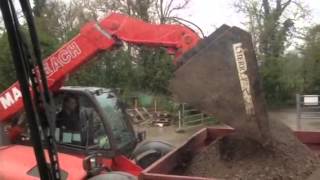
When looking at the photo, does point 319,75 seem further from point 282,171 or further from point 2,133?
point 282,171

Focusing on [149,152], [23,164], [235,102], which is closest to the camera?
[235,102]

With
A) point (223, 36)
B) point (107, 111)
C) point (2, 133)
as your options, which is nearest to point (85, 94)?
point (107, 111)

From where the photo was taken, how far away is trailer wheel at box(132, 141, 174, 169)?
19.7 ft

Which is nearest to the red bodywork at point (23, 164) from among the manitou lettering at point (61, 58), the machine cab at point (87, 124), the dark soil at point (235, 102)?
the machine cab at point (87, 124)

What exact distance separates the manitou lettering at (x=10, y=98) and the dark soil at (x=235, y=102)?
2.72 meters

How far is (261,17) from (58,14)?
10.6 meters

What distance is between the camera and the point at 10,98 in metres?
5.38

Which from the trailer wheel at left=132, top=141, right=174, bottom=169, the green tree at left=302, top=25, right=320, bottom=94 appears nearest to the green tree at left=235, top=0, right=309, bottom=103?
the green tree at left=302, top=25, right=320, bottom=94

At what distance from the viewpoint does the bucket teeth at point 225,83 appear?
120 inches

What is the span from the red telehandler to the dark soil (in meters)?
1.67

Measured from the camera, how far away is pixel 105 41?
549 cm

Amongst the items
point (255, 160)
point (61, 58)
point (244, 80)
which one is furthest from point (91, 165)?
point (244, 80)

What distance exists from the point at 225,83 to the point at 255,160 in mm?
531

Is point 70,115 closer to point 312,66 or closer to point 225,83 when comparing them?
point 225,83
